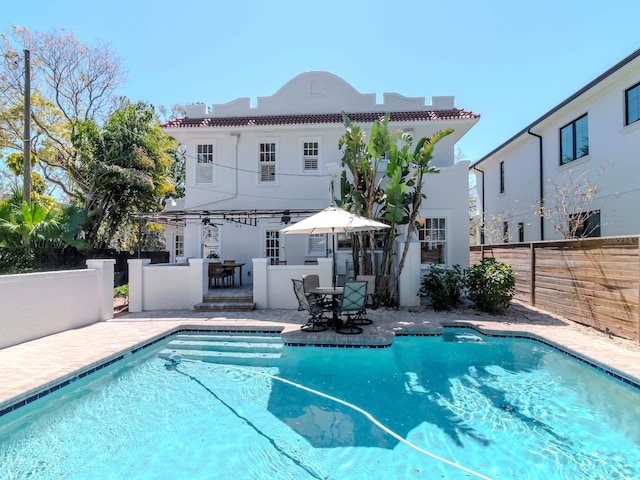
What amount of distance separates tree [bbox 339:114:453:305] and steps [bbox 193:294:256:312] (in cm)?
422

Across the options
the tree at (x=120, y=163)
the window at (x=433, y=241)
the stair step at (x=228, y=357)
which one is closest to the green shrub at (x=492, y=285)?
the window at (x=433, y=241)

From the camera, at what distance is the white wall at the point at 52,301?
26.7 ft

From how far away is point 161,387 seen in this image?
22.2ft

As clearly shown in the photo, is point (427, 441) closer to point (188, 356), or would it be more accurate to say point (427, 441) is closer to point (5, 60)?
point (188, 356)

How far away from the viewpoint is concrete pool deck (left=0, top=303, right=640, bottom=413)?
6.52 metres

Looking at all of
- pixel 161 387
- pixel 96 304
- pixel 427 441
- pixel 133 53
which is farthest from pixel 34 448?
pixel 133 53

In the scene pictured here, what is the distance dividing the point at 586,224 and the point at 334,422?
605 inches

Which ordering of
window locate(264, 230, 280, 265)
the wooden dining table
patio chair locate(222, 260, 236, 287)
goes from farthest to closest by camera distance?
1. window locate(264, 230, 280, 265)
2. patio chair locate(222, 260, 236, 287)
3. the wooden dining table

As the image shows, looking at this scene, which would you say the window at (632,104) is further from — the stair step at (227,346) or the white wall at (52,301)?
the white wall at (52,301)

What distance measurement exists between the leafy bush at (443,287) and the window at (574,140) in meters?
8.46

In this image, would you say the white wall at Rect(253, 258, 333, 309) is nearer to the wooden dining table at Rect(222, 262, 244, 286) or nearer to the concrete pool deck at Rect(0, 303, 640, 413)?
the concrete pool deck at Rect(0, 303, 640, 413)

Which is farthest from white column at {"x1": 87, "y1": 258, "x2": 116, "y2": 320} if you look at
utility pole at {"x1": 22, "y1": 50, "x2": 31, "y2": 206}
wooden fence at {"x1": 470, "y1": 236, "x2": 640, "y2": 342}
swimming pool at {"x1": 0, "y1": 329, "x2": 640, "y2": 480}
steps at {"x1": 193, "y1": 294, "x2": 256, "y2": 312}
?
wooden fence at {"x1": 470, "y1": 236, "x2": 640, "y2": 342}

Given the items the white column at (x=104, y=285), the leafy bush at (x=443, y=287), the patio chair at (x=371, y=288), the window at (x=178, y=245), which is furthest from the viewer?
the window at (x=178, y=245)

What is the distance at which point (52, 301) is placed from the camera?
30.3 feet
